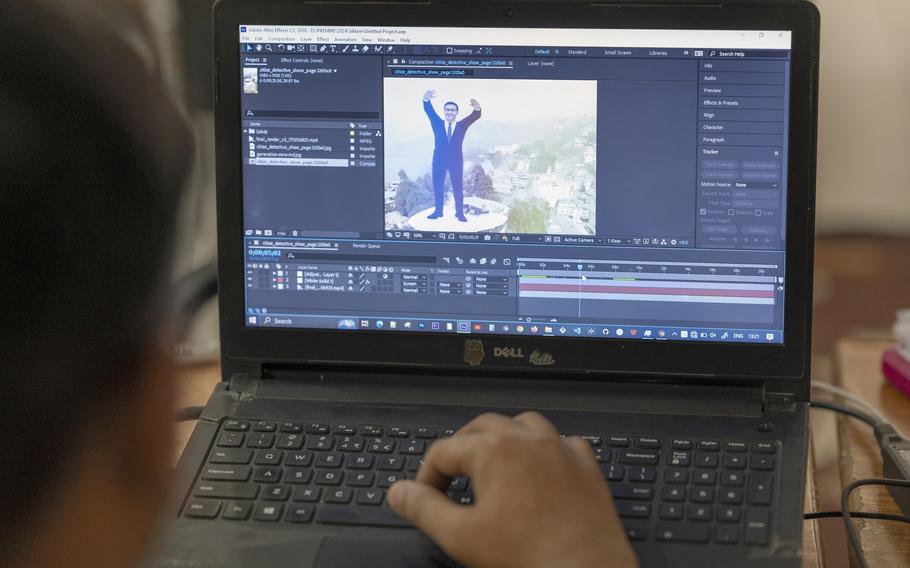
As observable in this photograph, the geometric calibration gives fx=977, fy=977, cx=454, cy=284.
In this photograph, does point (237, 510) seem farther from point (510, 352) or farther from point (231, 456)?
point (510, 352)

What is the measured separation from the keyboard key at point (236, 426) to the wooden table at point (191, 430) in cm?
4

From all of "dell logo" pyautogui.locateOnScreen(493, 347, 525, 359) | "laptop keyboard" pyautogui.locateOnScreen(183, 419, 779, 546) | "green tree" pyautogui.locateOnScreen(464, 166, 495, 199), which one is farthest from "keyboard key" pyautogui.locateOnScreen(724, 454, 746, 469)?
"green tree" pyautogui.locateOnScreen(464, 166, 495, 199)

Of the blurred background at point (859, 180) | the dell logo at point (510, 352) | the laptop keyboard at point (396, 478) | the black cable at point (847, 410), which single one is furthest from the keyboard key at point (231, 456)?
the blurred background at point (859, 180)

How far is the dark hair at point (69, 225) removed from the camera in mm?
377

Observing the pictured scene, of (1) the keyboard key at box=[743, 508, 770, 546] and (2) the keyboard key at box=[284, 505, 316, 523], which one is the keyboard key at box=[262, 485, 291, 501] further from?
(1) the keyboard key at box=[743, 508, 770, 546]

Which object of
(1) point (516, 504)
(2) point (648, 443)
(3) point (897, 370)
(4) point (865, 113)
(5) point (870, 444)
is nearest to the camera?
(1) point (516, 504)

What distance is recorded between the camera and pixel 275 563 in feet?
2.59

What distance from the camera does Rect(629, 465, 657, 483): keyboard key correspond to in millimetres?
847

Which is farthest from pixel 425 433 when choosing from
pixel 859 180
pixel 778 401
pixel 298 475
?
pixel 859 180

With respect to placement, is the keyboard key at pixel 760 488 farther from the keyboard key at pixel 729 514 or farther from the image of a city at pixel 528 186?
the image of a city at pixel 528 186

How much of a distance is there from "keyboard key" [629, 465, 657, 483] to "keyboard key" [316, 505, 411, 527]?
201 millimetres

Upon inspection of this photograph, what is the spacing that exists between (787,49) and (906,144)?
84 cm

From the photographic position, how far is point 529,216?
3.10ft

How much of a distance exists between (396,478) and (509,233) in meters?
0.26
